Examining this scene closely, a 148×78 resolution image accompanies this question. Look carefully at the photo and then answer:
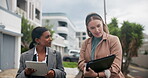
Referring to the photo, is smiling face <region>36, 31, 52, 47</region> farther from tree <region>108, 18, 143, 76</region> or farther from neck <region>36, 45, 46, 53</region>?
tree <region>108, 18, 143, 76</region>

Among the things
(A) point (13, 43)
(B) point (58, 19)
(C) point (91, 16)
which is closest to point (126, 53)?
(A) point (13, 43)

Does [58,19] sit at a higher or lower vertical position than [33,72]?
higher

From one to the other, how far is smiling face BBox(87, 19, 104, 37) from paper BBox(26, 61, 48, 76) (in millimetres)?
566

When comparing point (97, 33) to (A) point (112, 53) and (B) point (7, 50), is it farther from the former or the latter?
(B) point (7, 50)

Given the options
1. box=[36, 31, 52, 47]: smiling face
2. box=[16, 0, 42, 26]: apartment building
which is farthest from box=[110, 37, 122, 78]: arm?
box=[16, 0, 42, 26]: apartment building

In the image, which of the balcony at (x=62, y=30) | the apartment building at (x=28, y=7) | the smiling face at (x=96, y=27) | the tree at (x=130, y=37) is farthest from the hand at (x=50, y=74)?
the balcony at (x=62, y=30)

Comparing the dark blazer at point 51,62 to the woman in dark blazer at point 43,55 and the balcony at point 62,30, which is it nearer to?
the woman in dark blazer at point 43,55

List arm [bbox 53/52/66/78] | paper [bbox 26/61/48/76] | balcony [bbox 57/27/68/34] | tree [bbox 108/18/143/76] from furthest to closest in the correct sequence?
balcony [bbox 57/27/68/34] < tree [bbox 108/18/143/76] < arm [bbox 53/52/66/78] < paper [bbox 26/61/48/76]

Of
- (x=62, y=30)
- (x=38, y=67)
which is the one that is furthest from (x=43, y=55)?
(x=62, y=30)

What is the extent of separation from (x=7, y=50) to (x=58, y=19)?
23746 millimetres

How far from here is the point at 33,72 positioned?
1935mm

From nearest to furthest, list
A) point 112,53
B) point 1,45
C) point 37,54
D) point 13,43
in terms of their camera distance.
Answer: point 112,53
point 37,54
point 1,45
point 13,43

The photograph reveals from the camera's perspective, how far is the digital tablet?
1.69 meters

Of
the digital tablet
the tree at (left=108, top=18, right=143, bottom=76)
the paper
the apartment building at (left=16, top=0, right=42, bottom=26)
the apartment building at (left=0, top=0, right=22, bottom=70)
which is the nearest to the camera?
the digital tablet
